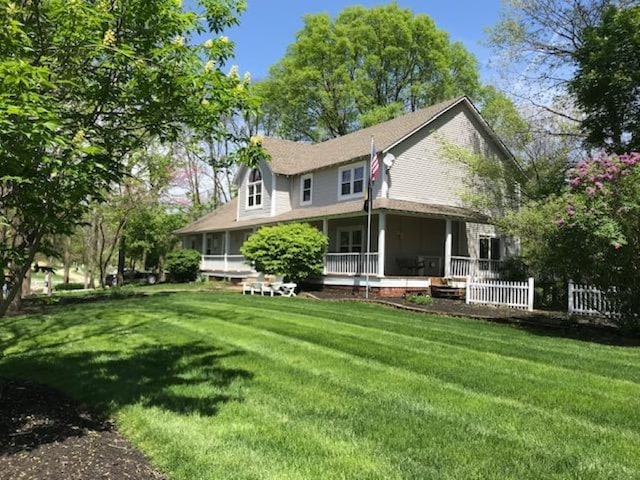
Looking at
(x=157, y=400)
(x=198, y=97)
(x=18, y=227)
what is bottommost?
(x=157, y=400)

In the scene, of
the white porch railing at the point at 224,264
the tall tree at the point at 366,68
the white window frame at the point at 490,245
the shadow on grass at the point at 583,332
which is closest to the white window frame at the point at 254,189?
the white porch railing at the point at 224,264

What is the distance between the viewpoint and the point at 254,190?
28984mm

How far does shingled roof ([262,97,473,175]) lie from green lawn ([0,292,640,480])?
12728 mm

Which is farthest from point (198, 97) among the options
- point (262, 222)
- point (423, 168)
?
point (262, 222)

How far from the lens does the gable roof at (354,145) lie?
2266 cm

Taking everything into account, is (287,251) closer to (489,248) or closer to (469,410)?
(489,248)

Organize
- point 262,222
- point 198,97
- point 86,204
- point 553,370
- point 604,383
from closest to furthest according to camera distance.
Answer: point 198,97
point 86,204
point 604,383
point 553,370
point 262,222

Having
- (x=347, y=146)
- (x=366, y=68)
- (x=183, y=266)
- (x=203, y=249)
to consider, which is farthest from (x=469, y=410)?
(x=366, y=68)

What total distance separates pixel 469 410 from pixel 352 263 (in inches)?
638

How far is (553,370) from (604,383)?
0.72 m

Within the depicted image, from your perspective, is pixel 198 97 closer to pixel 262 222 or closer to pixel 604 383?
pixel 604 383

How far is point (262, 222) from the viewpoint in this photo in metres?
26.8

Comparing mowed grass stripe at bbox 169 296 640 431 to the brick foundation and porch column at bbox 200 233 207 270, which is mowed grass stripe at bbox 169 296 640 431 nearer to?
the brick foundation

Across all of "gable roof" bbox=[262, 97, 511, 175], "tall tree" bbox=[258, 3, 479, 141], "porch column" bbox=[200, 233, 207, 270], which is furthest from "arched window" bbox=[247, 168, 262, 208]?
"tall tree" bbox=[258, 3, 479, 141]
